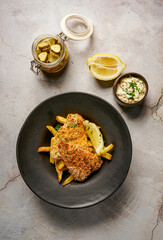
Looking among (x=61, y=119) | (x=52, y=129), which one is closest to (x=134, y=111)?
(x=61, y=119)

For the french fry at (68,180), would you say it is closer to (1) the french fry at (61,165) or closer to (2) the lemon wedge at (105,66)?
(1) the french fry at (61,165)

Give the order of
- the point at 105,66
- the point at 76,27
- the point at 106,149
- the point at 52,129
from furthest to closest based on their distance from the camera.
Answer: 1. the point at 76,27
2. the point at 105,66
3. the point at 52,129
4. the point at 106,149

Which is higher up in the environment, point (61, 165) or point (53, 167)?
point (61, 165)

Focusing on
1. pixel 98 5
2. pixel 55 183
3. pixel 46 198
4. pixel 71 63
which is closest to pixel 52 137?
pixel 55 183

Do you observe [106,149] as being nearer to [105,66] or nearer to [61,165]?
[61,165]

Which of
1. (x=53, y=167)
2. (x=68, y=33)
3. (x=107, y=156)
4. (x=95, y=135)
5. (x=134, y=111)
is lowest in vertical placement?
(x=53, y=167)

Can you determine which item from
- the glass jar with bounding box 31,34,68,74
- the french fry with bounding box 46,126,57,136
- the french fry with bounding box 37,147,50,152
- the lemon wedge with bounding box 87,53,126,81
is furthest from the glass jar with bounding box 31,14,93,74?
the french fry with bounding box 37,147,50,152

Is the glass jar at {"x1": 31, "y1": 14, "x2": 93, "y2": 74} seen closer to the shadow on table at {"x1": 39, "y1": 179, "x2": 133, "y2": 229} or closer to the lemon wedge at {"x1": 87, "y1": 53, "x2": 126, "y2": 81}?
the lemon wedge at {"x1": 87, "y1": 53, "x2": 126, "y2": 81}

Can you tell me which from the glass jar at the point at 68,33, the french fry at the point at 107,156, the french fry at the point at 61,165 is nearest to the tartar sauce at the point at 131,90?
the french fry at the point at 107,156

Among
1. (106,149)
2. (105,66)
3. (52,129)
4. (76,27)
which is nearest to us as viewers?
(106,149)
